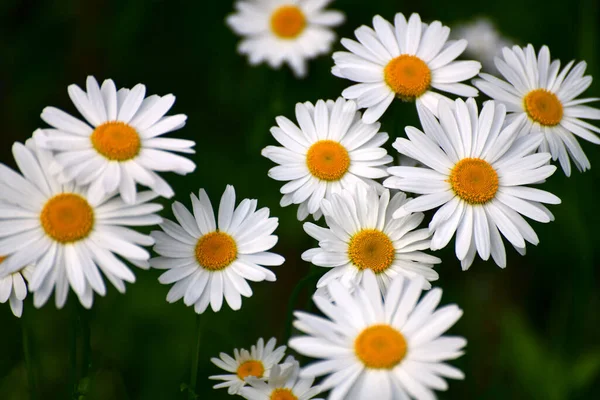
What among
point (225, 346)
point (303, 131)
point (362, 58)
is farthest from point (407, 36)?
point (225, 346)

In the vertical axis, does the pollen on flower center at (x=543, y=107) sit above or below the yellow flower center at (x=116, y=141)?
above

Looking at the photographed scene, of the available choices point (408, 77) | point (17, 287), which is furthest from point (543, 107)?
point (17, 287)

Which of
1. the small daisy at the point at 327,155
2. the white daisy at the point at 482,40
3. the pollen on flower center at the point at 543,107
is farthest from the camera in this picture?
the white daisy at the point at 482,40

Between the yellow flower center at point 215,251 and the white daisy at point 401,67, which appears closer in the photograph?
the yellow flower center at point 215,251

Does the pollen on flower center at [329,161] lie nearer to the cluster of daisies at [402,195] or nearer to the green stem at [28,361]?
the cluster of daisies at [402,195]

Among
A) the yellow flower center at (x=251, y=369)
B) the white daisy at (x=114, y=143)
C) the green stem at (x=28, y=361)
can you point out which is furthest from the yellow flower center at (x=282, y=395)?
the green stem at (x=28, y=361)

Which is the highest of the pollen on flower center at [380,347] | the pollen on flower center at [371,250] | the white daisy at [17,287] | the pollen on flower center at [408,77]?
the pollen on flower center at [408,77]

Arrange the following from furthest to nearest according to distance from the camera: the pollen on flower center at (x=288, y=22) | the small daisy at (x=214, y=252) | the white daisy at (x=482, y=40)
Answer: the white daisy at (x=482, y=40) < the pollen on flower center at (x=288, y=22) < the small daisy at (x=214, y=252)
